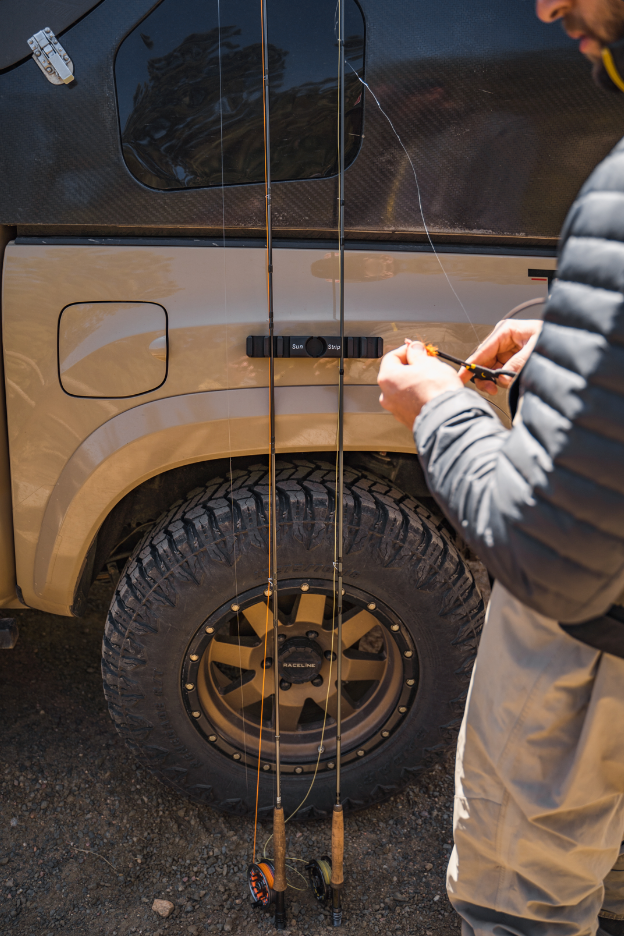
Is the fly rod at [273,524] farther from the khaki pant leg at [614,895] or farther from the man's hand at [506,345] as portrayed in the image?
the khaki pant leg at [614,895]

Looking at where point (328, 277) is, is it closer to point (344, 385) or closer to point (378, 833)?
point (344, 385)

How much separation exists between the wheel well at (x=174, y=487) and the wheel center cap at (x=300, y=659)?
509 millimetres

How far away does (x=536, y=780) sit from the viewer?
1.15 m

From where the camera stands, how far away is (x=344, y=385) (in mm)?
1775

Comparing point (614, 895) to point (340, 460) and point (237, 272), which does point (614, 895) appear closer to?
point (340, 460)

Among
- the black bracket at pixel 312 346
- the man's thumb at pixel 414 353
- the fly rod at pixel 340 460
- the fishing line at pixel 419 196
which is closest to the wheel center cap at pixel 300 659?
the fly rod at pixel 340 460

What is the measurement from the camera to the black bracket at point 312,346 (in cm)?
171

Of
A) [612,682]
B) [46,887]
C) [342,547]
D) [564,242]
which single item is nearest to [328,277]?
A: [342,547]

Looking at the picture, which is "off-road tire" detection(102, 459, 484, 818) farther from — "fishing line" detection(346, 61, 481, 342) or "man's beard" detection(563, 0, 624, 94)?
"man's beard" detection(563, 0, 624, 94)

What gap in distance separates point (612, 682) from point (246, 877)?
1.36 meters

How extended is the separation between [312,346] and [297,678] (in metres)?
0.94

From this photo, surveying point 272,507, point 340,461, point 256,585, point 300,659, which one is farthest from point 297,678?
point 340,461

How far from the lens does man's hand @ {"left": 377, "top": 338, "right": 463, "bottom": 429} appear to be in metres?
1.07

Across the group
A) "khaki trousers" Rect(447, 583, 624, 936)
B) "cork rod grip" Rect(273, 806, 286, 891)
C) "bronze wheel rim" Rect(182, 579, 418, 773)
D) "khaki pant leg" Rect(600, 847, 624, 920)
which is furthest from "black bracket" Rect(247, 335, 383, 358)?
"khaki pant leg" Rect(600, 847, 624, 920)
